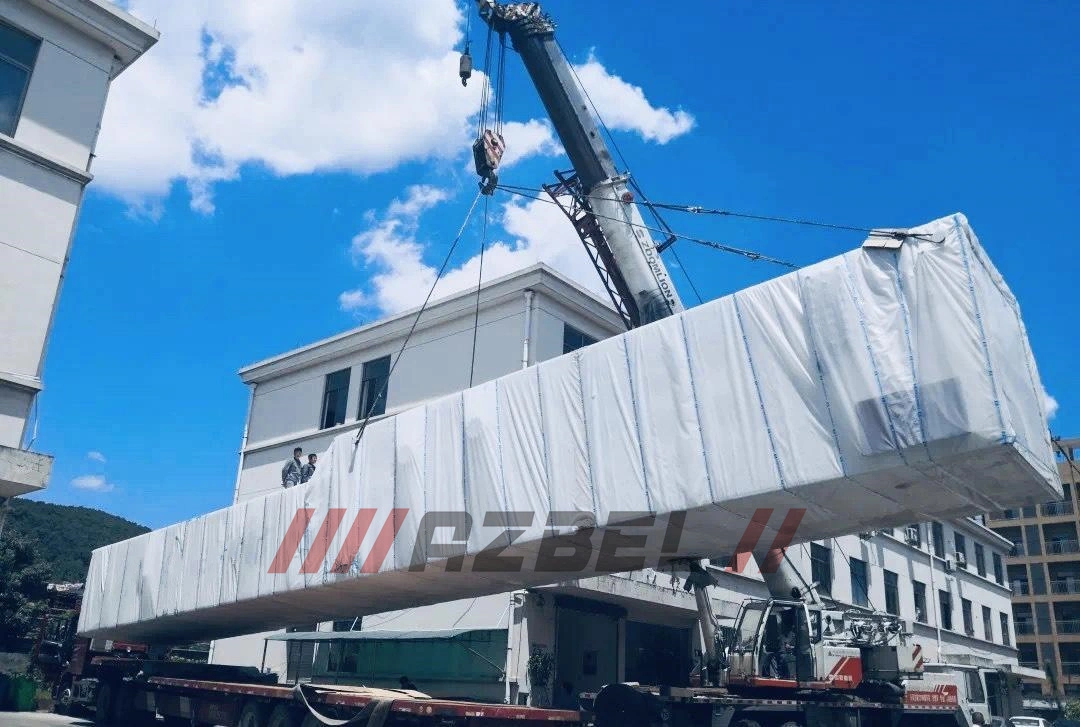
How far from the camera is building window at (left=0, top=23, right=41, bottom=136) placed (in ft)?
42.2

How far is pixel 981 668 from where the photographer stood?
24.9m

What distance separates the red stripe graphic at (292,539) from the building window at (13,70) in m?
7.52

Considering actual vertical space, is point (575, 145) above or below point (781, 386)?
above

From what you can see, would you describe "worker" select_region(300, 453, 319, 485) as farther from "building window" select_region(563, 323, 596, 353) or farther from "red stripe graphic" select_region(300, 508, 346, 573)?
"building window" select_region(563, 323, 596, 353)

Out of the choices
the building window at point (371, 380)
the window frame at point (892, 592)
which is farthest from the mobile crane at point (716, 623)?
the window frame at point (892, 592)

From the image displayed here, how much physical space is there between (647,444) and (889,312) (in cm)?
269

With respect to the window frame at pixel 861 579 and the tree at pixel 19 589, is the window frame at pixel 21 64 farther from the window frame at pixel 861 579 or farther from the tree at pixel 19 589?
the window frame at pixel 861 579

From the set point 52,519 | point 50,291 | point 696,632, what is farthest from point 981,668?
point 52,519

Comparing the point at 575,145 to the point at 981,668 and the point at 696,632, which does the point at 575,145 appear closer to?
the point at 696,632

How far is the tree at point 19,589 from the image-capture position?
29.0 meters

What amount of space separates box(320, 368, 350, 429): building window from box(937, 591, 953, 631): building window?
25708mm

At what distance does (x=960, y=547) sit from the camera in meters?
38.1

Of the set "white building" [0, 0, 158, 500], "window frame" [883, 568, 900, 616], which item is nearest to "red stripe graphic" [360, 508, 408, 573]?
"white building" [0, 0, 158, 500]

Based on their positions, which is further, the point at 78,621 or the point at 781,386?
the point at 78,621
